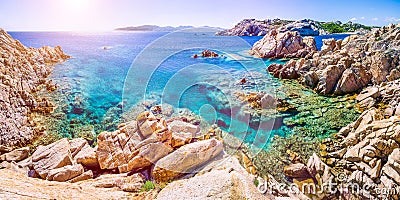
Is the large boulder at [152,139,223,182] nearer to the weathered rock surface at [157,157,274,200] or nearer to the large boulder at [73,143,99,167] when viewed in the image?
the weathered rock surface at [157,157,274,200]

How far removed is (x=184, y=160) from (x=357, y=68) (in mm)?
24640

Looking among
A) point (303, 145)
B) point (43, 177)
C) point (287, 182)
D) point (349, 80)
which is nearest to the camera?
point (43, 177)

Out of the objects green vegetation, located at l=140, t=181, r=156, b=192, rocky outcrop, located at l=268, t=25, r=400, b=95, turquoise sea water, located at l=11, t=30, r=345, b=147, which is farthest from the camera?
rocky outcrop, located at l=268, t=25, r=400, b=95

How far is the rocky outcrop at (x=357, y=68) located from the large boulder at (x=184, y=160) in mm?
18929

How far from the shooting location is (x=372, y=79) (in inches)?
955

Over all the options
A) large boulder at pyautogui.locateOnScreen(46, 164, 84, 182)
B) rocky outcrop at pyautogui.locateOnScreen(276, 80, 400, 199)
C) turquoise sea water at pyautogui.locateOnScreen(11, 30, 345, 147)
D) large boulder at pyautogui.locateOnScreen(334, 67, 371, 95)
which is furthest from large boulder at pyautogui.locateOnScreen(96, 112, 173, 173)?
large boulder at pyautogui.locateOnScreen(334, 67, 371, 95)

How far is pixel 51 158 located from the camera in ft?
36.7

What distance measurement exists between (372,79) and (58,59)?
5772 centimetres

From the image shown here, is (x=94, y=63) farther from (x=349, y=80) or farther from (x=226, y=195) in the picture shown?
(x=226, y=195)

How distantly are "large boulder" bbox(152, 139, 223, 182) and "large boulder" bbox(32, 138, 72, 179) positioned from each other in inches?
190

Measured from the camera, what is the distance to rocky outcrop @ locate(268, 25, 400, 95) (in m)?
23.8

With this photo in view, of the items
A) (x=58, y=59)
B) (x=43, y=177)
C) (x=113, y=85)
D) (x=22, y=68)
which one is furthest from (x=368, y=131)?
(x=58, y=59)

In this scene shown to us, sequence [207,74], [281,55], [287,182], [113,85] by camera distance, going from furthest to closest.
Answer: [281,55]
[207,74]
[113,85]
[287,182]

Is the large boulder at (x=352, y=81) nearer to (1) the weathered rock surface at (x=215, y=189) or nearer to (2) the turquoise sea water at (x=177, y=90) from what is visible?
(2) the turquoise sea water at (x=177, y=90)
